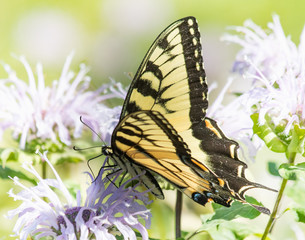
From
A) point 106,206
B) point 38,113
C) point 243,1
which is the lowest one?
point 106,206

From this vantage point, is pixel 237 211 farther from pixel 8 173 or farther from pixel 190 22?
pixel 8 173

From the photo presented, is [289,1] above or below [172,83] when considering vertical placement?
above

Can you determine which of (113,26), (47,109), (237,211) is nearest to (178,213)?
(237,211)

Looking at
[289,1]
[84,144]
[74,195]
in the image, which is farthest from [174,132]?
[289,1]

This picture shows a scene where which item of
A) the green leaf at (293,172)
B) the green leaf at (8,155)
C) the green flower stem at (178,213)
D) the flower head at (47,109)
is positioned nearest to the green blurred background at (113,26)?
the flower head at (47,109)

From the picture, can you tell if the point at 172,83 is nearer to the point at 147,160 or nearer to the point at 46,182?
the point at 147,160

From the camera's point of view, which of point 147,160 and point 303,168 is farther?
point 147,160

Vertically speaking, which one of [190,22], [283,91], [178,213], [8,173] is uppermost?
[190,22]
